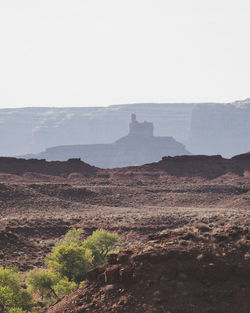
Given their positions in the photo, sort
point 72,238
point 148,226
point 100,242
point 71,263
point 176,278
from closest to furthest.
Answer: point 176,278, point 71,263, point 100,242, point 72,238, point 148,226

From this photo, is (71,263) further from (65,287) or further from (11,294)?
(11,294)

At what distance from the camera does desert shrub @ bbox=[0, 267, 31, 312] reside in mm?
20938

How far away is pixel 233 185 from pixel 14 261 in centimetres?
6521

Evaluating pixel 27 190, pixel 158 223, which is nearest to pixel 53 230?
pixel 158 223

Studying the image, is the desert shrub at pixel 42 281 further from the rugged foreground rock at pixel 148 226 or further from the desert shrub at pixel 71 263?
the rugged foreground rock at pixel 148 226

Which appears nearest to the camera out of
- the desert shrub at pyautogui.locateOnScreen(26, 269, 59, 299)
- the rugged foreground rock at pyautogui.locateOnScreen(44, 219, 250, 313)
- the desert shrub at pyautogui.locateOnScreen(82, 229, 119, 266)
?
the rugged foreground rock at pyautogui.locateOnScreen(44, 219, 250, 313)

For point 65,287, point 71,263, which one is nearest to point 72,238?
point 71,263

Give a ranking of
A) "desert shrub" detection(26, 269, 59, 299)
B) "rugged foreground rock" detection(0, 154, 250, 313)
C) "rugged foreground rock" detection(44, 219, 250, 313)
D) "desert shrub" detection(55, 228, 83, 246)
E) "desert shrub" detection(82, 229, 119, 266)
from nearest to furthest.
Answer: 1. "rugged foreground rock" detection(44, 219, 250, 313)
2. "rugged foreground rock" detection(0, 154, 250, 313)
3. "desert shrub" detection(26, 269, 59, 299)
4. "desert shrub" detection(82, 229, 119, 266)
5. "desert shrub" detection(55, 228, 83, 246)

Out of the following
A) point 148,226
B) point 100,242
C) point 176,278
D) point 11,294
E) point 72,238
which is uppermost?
point 176,278

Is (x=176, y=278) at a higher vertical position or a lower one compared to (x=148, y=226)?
higher

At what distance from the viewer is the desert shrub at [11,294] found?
20938mm

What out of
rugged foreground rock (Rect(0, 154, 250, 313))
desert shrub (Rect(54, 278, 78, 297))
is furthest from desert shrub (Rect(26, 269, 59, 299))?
rugged foreground rock (Rect(0, 154, 250, 313))

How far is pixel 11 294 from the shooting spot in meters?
20.8

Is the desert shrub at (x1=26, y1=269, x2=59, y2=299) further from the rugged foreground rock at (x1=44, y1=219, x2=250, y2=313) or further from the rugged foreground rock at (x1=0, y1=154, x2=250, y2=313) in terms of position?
the rugged foreground rock at (x1=44, y1=219, x2=250, y2=313)
